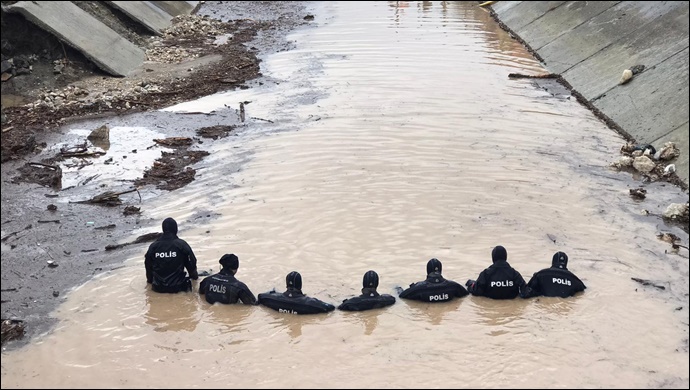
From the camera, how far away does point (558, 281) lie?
949cm

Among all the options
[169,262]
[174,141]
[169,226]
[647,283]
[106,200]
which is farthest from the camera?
[174,141]

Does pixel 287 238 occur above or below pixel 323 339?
above

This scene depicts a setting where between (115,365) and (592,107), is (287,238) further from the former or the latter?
(592,107)

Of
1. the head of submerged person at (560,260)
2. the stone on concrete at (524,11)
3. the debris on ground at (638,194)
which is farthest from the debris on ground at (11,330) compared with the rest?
the stone on concrete at (524,11)

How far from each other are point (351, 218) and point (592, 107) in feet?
28.1

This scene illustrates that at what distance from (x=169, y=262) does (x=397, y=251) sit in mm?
3374

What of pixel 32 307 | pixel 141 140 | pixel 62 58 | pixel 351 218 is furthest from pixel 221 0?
pixel 32 307

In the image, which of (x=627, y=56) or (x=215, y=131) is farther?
(x=627, y=56)

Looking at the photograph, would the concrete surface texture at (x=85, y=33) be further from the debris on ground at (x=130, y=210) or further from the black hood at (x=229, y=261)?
the black hood at (x=229, y=261)

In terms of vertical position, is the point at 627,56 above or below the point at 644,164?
above

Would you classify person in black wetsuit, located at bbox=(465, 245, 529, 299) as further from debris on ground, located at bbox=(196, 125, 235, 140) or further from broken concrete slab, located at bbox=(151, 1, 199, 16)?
broken concrete slab, located at bbox=(151, 1, 199, 16)

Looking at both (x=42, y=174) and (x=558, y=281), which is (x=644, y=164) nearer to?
(x=558, y=281)

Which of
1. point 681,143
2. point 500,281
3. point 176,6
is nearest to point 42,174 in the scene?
point 500,281

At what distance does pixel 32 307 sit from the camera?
9445 mm
